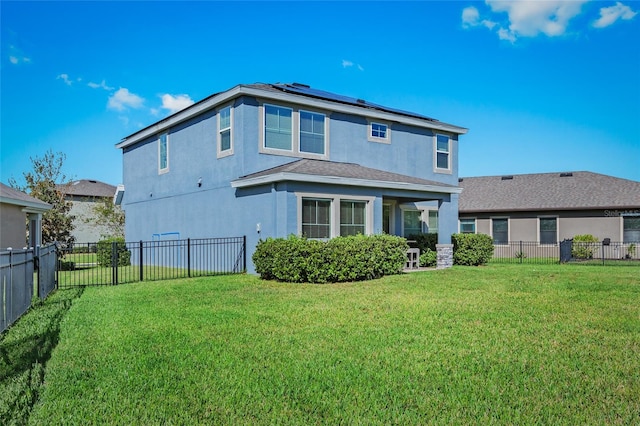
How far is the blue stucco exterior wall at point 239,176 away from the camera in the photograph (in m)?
15.6

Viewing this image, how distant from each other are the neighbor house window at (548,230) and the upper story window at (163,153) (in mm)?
20479

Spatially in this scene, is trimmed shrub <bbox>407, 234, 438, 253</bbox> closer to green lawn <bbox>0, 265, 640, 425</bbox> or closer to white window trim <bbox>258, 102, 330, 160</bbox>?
white window trim <bbox>258, 102, 330, 160</bbox>

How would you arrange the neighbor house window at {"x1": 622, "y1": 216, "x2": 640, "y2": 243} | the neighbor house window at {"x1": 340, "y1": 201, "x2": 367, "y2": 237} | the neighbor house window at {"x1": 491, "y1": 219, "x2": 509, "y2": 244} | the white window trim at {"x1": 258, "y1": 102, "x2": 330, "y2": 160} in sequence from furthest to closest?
the neighbor house window at {"x1": 491, "y1": 219, "x2": 509, "y2": 244} < the neighbor house window at {"x1": 622, "y1": 216, "x2": 640, "y2": 243} < the white window trim at {"x1": 258, "y1": 102, "x2": 330, "y2": 160} < the neighbor house window at {"x1": 340, "y1": 201, "x2": 367, "y2": 237}

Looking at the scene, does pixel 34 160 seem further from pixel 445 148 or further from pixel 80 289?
pixel 445 148

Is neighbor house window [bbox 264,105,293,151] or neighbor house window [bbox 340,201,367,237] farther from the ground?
neighbor house window [bbox 264,105,293,151]

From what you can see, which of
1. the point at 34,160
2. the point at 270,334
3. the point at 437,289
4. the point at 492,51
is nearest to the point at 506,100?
the point at 492,51

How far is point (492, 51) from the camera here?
18.5 metres

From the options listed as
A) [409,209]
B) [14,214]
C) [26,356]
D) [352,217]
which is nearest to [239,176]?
[352,217]

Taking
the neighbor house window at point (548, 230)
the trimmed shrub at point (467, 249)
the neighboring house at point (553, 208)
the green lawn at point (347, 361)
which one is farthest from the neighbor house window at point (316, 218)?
the neighbor house window at point (548, 230)

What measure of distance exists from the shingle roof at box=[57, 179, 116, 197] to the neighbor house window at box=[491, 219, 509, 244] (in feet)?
109

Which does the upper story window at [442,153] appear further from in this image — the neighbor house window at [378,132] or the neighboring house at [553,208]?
the neighboring house at [553,208]

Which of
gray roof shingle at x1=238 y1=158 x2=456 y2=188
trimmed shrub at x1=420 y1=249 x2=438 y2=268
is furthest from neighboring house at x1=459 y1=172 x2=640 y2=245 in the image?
gray roof shingle at x1=238 y1=158 x2=456 y2=188

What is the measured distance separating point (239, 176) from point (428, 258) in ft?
27.6

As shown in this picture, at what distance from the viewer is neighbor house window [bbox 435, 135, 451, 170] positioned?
2181cm
